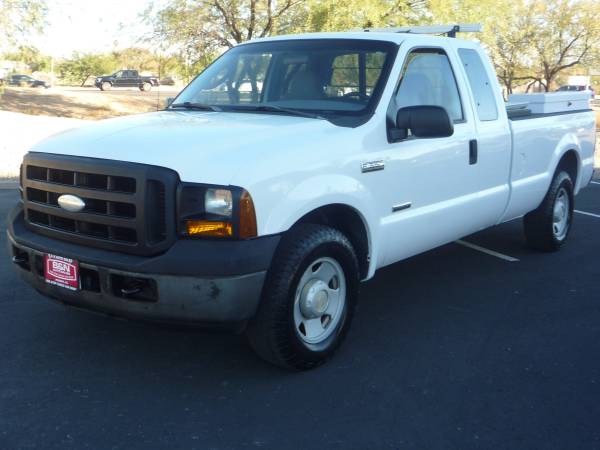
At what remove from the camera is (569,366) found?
14.3 feet

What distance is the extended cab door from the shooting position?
4.71 meters

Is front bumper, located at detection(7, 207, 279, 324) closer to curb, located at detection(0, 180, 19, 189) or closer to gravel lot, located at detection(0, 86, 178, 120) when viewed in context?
curb, located at detection(0, 180, 19, 189)

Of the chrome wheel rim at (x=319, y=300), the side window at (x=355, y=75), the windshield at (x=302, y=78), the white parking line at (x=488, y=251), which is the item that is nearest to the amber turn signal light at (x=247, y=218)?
the chrome wheel rim at (x=319, y=300)

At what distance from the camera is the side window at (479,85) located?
5.68 metres

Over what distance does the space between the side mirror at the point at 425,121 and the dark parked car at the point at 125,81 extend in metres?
52.8

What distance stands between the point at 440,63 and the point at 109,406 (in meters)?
3.42

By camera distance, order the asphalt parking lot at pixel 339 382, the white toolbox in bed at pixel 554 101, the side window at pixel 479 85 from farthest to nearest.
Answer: the white toolbox in bed at pixel 554 101, the side window at pixel 479 85, the asphalt parking lot at pixel 339 382

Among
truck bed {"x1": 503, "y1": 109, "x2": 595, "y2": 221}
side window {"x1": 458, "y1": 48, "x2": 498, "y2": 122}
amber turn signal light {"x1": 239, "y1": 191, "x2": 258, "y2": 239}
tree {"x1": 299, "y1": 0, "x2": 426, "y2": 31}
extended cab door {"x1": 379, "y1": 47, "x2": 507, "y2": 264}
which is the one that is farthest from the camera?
tree {"x1": 299, "y1": 0, "x2": 426, "y2": 31}

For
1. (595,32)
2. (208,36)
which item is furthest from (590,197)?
(595,32)

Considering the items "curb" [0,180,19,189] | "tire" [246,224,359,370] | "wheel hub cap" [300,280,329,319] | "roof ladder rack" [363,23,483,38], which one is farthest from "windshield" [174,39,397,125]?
"curb" [0,180,19,189]

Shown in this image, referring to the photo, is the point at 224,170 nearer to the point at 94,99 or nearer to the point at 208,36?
the point at 208,36

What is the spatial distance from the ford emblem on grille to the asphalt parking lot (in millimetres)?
850

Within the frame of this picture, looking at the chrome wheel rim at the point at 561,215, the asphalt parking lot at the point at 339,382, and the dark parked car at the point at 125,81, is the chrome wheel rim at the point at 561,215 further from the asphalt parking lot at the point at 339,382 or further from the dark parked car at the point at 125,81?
the dark parked car at the point at 125,81

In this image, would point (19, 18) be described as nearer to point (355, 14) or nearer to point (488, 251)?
point (355, 14)
